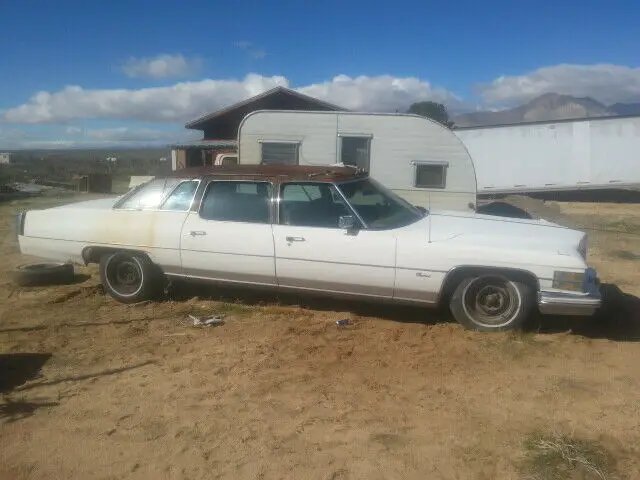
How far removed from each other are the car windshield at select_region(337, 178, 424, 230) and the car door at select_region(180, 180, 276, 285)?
85cm

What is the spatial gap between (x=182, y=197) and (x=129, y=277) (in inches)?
43.7

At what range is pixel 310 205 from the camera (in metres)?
5.18

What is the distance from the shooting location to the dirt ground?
9.50 feet

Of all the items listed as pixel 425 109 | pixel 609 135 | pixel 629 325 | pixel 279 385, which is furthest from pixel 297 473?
pixel 425 109

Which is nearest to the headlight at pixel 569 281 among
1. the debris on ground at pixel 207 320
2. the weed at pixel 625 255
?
the debris on ground at pixel 207 320

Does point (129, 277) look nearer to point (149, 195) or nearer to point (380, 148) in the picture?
point (149, 195)

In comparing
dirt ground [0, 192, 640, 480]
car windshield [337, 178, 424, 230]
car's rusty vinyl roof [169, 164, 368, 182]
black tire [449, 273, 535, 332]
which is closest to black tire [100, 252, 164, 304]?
dirt ground [0, 192, 640, 480]

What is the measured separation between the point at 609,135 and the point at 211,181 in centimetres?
1676

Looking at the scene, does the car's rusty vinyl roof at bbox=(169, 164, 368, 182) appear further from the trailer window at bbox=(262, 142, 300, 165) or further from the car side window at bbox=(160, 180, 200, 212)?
the trailer window at bbox=(262, 142, 300, 165)

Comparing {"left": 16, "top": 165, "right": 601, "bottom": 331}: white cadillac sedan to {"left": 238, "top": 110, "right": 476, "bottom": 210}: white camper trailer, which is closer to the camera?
{"left": 16, "top": 165, "right": 601, "bottom": 331}: white cadillac sedan

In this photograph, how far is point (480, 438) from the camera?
3.08 meters

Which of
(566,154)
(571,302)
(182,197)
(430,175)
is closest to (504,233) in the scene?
(571,302)

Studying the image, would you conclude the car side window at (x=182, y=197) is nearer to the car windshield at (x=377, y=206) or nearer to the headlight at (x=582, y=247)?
the car windshield at (x=377, y=206)

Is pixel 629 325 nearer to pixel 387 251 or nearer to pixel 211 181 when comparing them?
pixel 387 251
